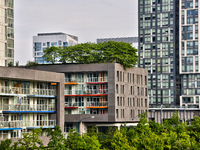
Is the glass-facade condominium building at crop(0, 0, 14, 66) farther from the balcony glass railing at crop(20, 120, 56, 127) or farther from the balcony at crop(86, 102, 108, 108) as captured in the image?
the balcony glass railing at crop(20, 120, 56, 127)

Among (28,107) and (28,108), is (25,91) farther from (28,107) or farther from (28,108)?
(28,108)

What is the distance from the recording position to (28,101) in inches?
3056

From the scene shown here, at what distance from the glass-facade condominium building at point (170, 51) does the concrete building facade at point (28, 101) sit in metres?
87.8

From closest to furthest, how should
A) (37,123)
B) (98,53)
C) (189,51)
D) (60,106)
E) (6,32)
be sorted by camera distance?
(37,123)
(60,106)
(6,32)
(98,53)
(189,51)

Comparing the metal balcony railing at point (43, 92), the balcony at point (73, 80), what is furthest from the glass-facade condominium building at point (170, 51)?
the metal balcony railing at point (43, 92)

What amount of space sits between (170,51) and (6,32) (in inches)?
3534

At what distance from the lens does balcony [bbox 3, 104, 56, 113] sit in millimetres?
71875

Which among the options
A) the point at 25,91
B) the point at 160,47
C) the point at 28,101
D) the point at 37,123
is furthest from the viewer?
the point at 160,47

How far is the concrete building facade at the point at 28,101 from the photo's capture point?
71.2 m

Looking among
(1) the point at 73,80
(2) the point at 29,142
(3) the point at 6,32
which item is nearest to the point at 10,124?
(2) the point at 29,142

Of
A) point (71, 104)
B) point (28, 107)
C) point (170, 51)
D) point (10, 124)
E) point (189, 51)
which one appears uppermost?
point (170, 51)

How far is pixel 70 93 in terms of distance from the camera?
105250mm

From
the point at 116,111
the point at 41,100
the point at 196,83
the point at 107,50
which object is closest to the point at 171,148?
the point at 41,100

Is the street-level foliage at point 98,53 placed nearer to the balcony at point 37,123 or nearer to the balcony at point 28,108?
the balcony at point 28,108
